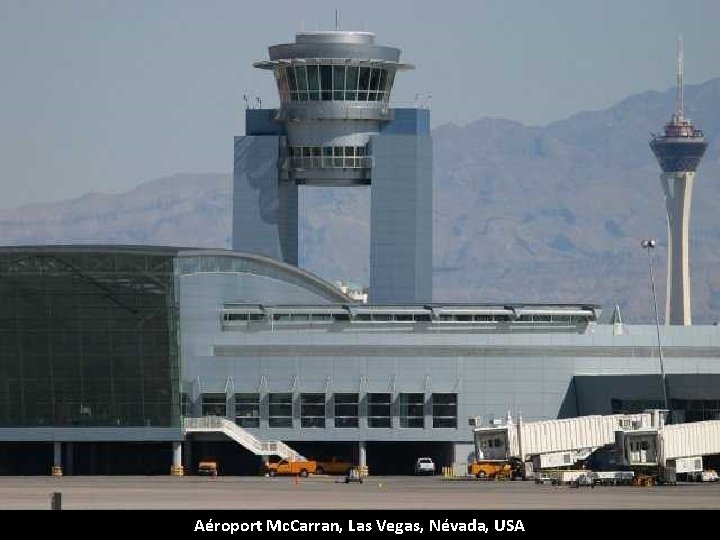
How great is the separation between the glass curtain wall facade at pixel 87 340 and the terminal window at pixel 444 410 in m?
19.3

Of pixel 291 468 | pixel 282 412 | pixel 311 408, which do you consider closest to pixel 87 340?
pixel 282 412

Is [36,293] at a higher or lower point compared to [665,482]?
higher

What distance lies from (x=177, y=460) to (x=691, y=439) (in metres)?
43.4

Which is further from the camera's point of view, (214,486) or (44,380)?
(44,380)

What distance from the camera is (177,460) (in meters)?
174

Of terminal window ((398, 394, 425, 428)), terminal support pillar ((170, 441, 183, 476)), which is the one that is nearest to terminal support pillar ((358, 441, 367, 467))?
terminal window ((398, 394, 425, 428))

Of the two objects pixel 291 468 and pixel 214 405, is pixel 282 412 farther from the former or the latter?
pixel 291 468

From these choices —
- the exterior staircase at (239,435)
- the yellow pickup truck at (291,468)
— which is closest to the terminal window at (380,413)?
the exterior staircase at (239,435)

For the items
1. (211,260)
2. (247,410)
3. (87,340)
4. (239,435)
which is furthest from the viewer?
(247,410)

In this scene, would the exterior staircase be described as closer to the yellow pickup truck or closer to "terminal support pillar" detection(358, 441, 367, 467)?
the yellow pickup truck
